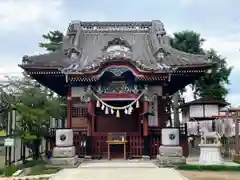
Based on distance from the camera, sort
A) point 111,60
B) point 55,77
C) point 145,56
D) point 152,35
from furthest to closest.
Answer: point 152,35, point 145,56, point 55,77, point 111,60

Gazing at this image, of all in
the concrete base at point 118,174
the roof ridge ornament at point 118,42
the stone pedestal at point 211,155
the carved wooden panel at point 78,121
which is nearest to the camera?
the concrete base at point 118,174

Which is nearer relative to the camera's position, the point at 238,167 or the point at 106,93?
the point at 238,167

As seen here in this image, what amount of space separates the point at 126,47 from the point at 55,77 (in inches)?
151

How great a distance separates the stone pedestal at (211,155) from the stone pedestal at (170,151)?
0.95m

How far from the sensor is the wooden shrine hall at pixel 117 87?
54.4 feet

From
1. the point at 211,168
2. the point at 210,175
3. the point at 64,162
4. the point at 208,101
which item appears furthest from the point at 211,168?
the point at 208,101

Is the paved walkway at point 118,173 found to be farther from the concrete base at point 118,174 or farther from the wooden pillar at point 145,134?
the wooden pillar at point 145,134

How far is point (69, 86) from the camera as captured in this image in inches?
708

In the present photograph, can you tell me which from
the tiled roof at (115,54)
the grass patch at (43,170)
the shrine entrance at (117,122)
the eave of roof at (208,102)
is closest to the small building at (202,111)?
the eave of roof at (208,102)

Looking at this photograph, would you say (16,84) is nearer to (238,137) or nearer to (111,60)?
(111,60)

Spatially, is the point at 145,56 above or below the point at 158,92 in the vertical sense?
above

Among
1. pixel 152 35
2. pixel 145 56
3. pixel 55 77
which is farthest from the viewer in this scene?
pixel 152 35

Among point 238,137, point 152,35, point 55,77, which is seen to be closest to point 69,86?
point 55,77

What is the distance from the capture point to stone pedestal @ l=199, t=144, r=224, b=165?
582 inches
